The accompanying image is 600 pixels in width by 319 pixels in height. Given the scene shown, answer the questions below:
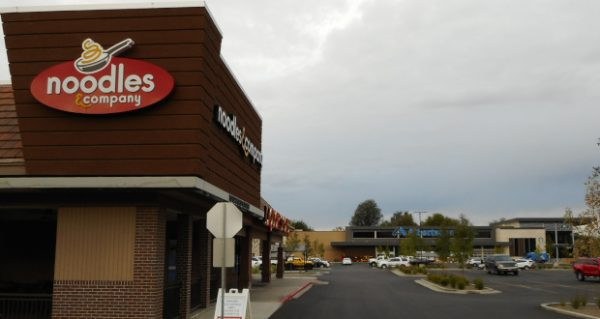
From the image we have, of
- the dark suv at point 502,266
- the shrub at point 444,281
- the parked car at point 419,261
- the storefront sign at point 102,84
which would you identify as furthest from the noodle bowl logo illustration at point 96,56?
the parked car at point 419,261

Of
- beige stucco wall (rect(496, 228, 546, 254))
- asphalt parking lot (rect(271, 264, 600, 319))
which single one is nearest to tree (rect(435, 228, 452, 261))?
asphalt parking lot (rect(271, 264, 600, 319))

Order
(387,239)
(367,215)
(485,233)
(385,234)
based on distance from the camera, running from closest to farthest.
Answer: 1. (387,239)
2. (485,233)
3. (385,234)
4. (367,215)

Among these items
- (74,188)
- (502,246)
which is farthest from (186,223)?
(502,246)

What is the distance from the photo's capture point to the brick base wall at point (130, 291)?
48.9ft

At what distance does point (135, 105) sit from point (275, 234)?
25.6 metres

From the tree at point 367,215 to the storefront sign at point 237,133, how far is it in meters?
148

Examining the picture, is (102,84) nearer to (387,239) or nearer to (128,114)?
(128,114)

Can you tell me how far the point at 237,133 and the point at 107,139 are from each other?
6294mm

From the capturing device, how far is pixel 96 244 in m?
15.3

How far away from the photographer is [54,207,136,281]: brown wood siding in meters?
15.1

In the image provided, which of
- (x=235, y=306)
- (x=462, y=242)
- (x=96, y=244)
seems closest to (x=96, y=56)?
(x=96, y=244)

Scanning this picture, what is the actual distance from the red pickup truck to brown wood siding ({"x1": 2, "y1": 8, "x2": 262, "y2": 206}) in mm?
34745

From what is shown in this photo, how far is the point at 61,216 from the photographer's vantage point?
612 inches

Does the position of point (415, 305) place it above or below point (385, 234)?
below
